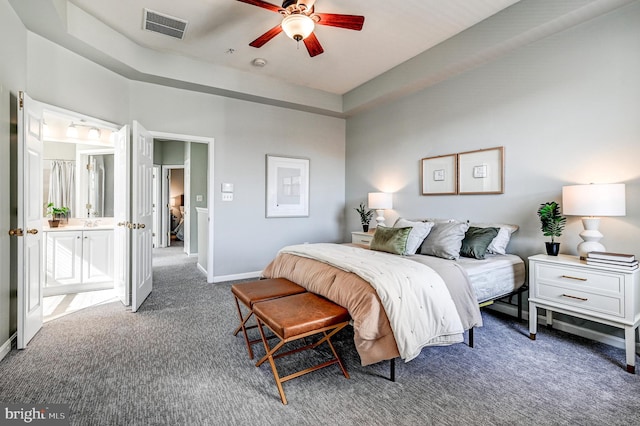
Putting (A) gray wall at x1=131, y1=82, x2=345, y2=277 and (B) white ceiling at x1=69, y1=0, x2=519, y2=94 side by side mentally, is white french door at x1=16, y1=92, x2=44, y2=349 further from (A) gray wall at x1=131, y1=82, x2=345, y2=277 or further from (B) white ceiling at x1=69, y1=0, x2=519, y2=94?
(A) gray wall at x1=131, y1=82, x2=345, y2=277

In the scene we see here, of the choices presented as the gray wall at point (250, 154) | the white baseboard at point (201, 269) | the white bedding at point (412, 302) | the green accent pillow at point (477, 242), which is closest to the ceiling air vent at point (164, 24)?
the gray wall at point (250, 154)

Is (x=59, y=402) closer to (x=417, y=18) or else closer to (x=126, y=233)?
(x=126, y=233)

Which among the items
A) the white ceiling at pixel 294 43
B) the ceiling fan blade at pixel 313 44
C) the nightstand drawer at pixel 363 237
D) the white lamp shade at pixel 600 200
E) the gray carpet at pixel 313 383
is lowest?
the gray carpet at pixel 313 383

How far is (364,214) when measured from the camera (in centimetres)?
514

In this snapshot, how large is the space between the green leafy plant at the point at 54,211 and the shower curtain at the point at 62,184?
0.31ft

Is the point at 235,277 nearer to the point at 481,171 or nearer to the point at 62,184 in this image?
the point at 62,184

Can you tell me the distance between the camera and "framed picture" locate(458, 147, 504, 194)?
11.2ft

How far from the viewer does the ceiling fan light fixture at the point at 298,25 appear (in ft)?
8.06

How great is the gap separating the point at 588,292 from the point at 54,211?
19.7 feet

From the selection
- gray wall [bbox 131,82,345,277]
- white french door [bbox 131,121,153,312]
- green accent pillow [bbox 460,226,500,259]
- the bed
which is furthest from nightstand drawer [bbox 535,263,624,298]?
white french door [bbox 131,121,153,312]

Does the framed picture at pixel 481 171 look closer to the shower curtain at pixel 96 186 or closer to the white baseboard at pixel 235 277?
the white baseboard at pixel 235 277

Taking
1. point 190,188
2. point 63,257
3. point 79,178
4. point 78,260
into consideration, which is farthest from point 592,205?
point 190,188

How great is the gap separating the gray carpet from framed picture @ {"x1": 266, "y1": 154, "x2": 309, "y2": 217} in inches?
102

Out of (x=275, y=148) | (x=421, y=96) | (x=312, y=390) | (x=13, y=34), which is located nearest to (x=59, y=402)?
(x=312, y=390)
